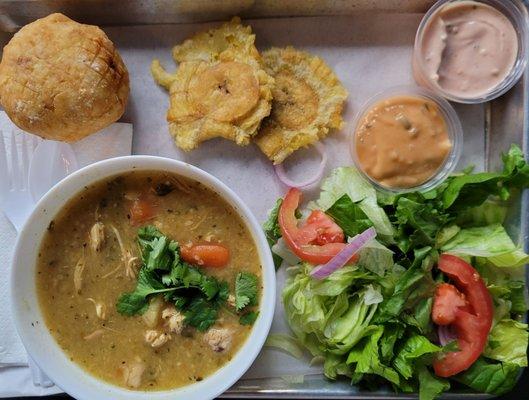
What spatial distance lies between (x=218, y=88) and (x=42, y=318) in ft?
3.62

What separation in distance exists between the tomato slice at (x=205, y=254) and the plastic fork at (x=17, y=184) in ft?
2.18

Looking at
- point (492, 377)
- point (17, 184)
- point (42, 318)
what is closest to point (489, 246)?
point (492, 377)

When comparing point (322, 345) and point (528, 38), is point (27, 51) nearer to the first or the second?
point (322, 345)

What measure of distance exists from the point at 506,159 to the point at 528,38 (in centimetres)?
51

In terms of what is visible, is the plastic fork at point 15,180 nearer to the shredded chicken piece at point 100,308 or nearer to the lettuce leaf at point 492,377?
the shredded chicken piece at point 100,308

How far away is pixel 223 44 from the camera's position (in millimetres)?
2656

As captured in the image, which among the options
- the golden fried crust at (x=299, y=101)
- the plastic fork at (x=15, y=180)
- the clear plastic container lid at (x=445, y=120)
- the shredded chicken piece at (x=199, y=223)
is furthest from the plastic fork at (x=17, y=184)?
the clear plastic container lid at (x=445, y=120)

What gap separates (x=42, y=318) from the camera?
2.38 meters

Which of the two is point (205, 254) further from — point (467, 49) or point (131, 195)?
point (467, 49)

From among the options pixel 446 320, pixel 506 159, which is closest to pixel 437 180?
pixel 506 159

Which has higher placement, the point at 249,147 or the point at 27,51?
the point at 27,51

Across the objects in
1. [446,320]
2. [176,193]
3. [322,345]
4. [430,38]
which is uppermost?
[430,38]

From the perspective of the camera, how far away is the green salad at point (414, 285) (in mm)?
2438

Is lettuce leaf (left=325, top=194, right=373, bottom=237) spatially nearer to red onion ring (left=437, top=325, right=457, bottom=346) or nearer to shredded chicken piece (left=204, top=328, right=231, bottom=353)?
red onion ring (left=437, top=325, right=457, bottom=346)
